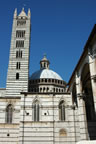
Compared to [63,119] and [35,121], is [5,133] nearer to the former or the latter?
[35,121]

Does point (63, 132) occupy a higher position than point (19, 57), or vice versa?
point (19, 57)

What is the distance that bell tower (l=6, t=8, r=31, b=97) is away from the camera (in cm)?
3991

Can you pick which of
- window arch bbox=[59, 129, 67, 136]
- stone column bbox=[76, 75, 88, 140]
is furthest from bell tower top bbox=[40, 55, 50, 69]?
stone column bbox=[76, 75, 88, 140]

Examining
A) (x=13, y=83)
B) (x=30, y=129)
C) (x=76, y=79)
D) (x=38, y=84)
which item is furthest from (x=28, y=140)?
(x=38, y=84)

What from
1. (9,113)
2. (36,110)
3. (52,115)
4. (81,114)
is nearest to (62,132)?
(52,115)

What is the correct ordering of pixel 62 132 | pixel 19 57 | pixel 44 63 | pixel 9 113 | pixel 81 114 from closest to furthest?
pixel 81 114
pixel 62 132
pixel 9 113
pixel 19 57
pixel 44 63

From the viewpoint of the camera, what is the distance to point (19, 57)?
1704 inches

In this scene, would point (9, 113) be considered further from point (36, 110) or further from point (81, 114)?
point (81, 114)

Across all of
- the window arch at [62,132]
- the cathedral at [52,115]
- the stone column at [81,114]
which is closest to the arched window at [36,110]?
the cathedral at [52,115]

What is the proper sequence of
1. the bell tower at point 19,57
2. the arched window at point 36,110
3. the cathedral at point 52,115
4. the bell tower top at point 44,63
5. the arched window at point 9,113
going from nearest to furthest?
the cathedral at point 52,115
the arched window at point 36,110
the arched window at point 9,113
the bell tower at point 19,57
the bell tower top at point 44,63

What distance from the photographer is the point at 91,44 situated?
16.3 meters

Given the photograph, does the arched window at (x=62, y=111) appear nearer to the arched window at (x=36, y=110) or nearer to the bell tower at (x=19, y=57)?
the arched window at (x=36, y=110)

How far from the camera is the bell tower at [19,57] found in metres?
39.9

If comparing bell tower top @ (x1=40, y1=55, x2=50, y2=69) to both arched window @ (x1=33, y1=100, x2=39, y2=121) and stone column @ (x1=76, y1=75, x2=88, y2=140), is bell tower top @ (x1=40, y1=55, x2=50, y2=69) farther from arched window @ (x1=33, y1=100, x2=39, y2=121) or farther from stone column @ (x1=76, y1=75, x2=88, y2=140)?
stone column @ (x1=76, y1=75, x2=88, y2=140)
